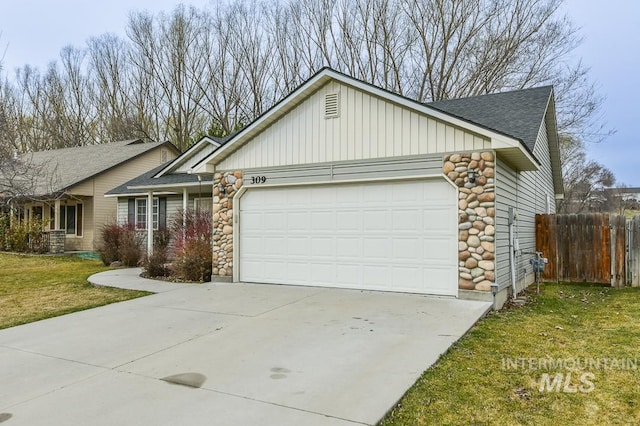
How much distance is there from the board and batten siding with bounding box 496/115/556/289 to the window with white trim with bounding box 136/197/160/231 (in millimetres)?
13386

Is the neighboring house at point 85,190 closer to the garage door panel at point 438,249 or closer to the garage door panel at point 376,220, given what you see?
the garage door panel at point 376,220

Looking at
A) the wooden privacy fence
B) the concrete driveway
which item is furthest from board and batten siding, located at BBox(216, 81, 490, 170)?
the wooden privacy fence

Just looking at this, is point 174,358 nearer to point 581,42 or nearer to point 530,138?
point 530,138

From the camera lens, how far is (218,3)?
2750 cm

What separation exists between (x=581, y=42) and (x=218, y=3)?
67.0ft

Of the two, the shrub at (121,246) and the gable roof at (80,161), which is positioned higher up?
the gable roof at (80,161)

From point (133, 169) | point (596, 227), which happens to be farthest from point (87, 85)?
point (596, 227)

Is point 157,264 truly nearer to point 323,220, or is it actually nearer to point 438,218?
point 323,220

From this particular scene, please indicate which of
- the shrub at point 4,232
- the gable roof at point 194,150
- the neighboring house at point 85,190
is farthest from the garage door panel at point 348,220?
the shrub at point 4,232

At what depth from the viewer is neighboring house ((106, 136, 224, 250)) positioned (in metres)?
15.2

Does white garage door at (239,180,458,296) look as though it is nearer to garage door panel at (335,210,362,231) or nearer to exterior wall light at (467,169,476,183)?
garage door panel at (335,210,362,231)

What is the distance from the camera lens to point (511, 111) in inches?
402

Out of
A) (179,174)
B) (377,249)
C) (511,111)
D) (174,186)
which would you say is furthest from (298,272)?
(179,174)

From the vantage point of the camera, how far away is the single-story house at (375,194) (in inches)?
295
